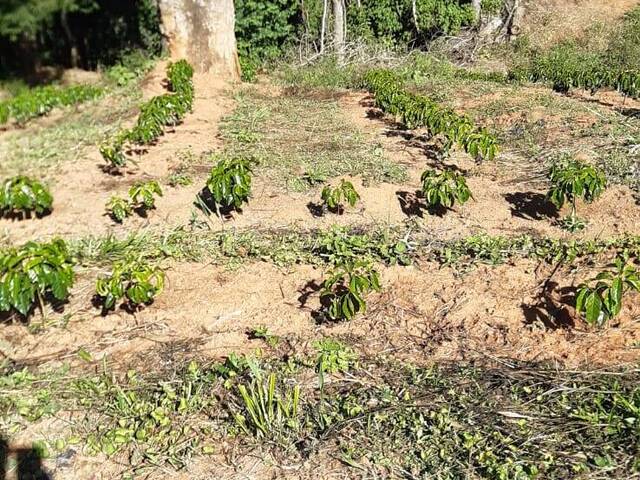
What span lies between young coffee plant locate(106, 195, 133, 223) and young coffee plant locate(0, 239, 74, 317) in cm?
146

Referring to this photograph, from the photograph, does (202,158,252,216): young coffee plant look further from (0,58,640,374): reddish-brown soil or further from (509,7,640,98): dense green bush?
(509,7,640,98): dense green bush

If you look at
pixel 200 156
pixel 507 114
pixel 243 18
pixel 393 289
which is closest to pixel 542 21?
pixel 243 18

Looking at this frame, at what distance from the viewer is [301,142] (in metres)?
7.03

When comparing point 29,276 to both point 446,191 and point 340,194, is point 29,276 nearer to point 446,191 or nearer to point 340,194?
point 340,194

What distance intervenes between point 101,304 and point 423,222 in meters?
2.65

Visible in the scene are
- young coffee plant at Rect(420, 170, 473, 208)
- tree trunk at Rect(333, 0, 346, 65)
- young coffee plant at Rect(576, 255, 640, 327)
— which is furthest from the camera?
tree trunk at Rect(333, 0, 346, 65)

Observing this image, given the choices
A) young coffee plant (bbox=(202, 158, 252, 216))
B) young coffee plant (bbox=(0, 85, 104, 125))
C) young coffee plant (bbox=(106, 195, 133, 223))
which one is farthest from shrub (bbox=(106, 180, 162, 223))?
young coffee plant (bbox=(0, 85, 104, 125))

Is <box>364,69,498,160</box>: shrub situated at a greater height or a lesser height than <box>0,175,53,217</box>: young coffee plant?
greater

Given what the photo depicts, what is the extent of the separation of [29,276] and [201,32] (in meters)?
7.81

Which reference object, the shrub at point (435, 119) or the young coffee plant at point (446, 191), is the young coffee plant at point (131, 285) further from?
the shrub at point (435, 119)

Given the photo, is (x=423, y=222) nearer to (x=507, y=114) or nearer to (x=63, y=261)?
(x=63, y=261)

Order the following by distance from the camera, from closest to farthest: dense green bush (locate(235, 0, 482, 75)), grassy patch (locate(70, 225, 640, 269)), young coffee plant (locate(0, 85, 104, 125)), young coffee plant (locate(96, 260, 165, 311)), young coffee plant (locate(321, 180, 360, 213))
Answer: young coffee plant (locate(96, 260, 165, 311)) < grassy patch (locate(70, 225, 640, 269)) < young coffee plant (locate(321, 180, 360, 213)) < young coffee plant (locate(0, 85, 104, 125)) < dense green bush (locate(235, 0, 482, 75))

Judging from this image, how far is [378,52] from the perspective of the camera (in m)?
12.7

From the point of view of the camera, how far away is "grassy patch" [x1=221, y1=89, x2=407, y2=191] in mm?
5854
